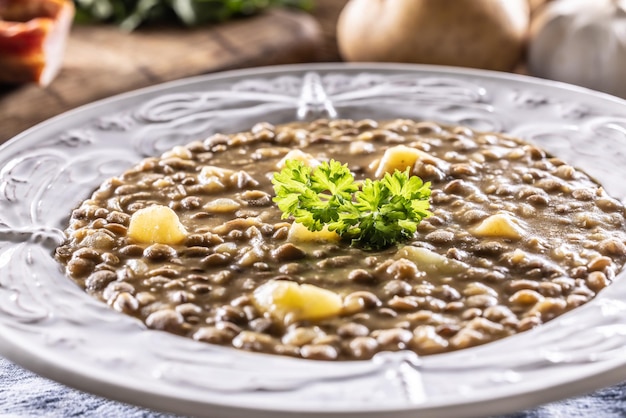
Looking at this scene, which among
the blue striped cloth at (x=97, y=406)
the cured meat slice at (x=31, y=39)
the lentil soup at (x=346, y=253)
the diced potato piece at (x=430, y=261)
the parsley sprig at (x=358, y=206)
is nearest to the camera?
the lentil soup at (x=346, y=253)

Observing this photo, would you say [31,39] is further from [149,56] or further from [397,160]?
[397,160]

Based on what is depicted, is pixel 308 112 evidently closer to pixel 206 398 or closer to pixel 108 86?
pixel 108 86

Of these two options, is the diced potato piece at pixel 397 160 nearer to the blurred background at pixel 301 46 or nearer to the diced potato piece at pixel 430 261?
the diced potato piece at pixel 430 261

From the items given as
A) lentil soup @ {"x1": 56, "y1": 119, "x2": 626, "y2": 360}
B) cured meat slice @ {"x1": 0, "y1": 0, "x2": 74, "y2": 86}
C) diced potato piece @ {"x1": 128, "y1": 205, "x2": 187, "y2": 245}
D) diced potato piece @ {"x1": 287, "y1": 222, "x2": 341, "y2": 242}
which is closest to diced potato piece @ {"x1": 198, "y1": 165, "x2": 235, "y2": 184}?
lentil soup @ {"x1": 56, "y1": 119, "x2": 626, "y2": 360}

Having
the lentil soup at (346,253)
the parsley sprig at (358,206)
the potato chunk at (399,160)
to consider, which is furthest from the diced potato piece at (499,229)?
the potato chunk at (399,160)

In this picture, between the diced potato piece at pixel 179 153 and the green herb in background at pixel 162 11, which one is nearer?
the diced potato piece at pixel 179 153

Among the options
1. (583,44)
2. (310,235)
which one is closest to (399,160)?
(310,235)
